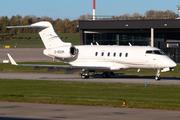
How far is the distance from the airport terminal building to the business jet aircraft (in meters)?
20.0

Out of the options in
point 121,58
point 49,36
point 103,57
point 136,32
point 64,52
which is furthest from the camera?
point 136,32

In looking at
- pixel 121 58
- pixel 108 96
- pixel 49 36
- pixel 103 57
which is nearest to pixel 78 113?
pixel 108 96

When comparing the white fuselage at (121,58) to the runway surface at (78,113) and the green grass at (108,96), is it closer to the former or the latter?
the green grass at (108,96)

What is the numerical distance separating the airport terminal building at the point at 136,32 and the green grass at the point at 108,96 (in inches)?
1036

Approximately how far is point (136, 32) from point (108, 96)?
35838mm

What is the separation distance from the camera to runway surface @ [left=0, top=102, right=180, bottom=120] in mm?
11930

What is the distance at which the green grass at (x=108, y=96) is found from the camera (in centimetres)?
1565

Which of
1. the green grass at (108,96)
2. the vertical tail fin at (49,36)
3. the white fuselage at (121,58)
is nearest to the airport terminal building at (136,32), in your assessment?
the vertical tail fin at (49,36)

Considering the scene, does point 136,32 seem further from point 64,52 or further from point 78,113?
point 78,113

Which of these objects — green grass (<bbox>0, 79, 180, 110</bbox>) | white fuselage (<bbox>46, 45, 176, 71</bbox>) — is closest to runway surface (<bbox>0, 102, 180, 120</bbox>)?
green grass (<bbox>0, 79, 180, 110</bbox>)

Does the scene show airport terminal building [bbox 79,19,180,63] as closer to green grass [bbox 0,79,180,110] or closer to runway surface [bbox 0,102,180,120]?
green grass [bbox 0,79,180,110]

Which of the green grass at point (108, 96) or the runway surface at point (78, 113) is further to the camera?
the green grass at point (108, 96)

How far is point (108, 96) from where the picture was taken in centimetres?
1852

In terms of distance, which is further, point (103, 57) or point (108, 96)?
point (103, 57)
